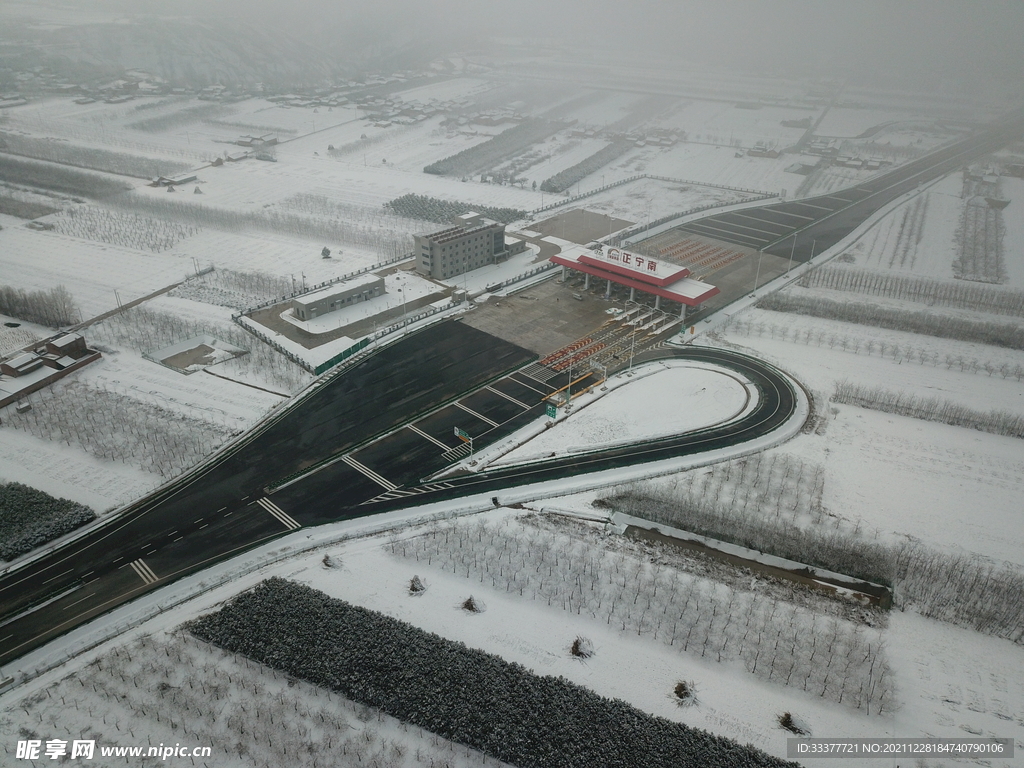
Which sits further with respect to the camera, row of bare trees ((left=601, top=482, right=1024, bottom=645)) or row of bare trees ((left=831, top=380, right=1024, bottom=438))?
row of bare trees ((left=831, top=380, right=1024, bottom=438))

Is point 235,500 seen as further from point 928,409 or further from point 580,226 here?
point 580,226

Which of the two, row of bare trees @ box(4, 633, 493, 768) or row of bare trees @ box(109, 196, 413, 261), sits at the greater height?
row of bare trees @ box(109, 196, 413, 261)

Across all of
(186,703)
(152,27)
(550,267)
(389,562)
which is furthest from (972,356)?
(152,27)

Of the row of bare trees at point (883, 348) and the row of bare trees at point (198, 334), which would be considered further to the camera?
the row of bare trees at point (883, 348)

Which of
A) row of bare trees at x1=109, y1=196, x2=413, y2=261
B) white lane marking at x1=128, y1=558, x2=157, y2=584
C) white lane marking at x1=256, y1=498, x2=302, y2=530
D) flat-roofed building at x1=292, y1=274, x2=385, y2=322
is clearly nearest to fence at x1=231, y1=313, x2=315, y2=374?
flat-roofed building at x1=292, y1=274, x2=385, y2=322

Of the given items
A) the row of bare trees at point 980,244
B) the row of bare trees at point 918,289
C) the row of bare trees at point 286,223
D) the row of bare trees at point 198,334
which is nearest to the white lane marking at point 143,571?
the row of bare trees at point 198,334

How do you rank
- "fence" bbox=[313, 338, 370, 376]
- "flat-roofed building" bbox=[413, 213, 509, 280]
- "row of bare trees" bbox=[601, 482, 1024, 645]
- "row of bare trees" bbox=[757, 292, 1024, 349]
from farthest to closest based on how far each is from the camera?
"flat-roofed building" bbox=[413, 213, 509, 280], "row of bare trees" bbox=[757, 292, 1024, 349], "fence" bbox=[313, 338, 370, 376], "row of bare trees" bbox=[601, 482, 1024, 645]

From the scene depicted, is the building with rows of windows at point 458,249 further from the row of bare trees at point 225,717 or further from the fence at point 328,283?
the row of bare trees at point 225,717

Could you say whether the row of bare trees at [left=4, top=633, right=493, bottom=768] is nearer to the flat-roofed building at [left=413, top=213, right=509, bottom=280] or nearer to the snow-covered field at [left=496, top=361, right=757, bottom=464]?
the snow-covered field at [left=496, top=361, right=757, bottom=464]
